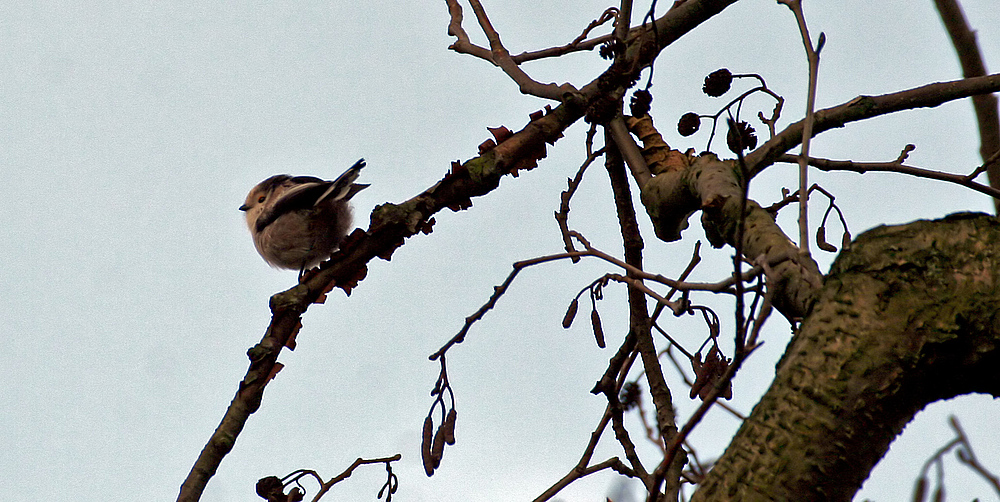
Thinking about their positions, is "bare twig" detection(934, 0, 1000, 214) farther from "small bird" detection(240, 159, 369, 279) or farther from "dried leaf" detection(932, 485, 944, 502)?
"small bird" detection(240, 159, 369, 279)

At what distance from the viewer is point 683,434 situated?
4.41ft

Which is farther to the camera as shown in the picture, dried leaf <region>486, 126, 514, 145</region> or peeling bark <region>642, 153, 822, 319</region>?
dried leaf <region>486, 126, 514, 145</region>

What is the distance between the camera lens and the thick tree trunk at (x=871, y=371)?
137 cm

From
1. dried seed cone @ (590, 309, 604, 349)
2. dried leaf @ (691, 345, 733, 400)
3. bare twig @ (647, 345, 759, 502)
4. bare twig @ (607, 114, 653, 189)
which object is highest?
bare twig @ (607, 114, 653, 189)

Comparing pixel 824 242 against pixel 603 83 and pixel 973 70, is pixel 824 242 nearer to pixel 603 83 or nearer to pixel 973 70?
pixel 603 83

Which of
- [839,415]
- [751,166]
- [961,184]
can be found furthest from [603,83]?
[839,415]

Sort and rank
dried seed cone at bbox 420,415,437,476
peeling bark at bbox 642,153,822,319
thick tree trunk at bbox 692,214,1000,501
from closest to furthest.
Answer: thick tree trunk at bbox 692,214,1000,501, peeling bark at bbox 642,153,822,319, dried seed cone at bbox 420,415,437,476

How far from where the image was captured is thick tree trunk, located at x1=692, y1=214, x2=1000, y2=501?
137 centimetres

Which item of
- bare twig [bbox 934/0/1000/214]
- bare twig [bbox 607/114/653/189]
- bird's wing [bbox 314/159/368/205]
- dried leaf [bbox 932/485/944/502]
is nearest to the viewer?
dried leaf [bbox 932/485/944/502]

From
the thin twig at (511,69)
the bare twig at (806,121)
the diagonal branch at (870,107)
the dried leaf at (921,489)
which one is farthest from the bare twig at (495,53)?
the dried leaf at (921,489)

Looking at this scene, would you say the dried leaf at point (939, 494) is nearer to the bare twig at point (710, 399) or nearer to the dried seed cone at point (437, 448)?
the bare twig at point (710, 399)

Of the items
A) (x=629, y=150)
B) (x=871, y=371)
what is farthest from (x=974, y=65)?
(x=871, y=371)

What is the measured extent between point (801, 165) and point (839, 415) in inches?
17.3

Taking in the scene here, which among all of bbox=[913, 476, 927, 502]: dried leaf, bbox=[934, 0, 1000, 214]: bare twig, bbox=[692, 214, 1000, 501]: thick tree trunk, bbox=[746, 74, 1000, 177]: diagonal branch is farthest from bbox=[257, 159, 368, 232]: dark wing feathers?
bbox=[913, 476, 927, 502]: dried leaf
